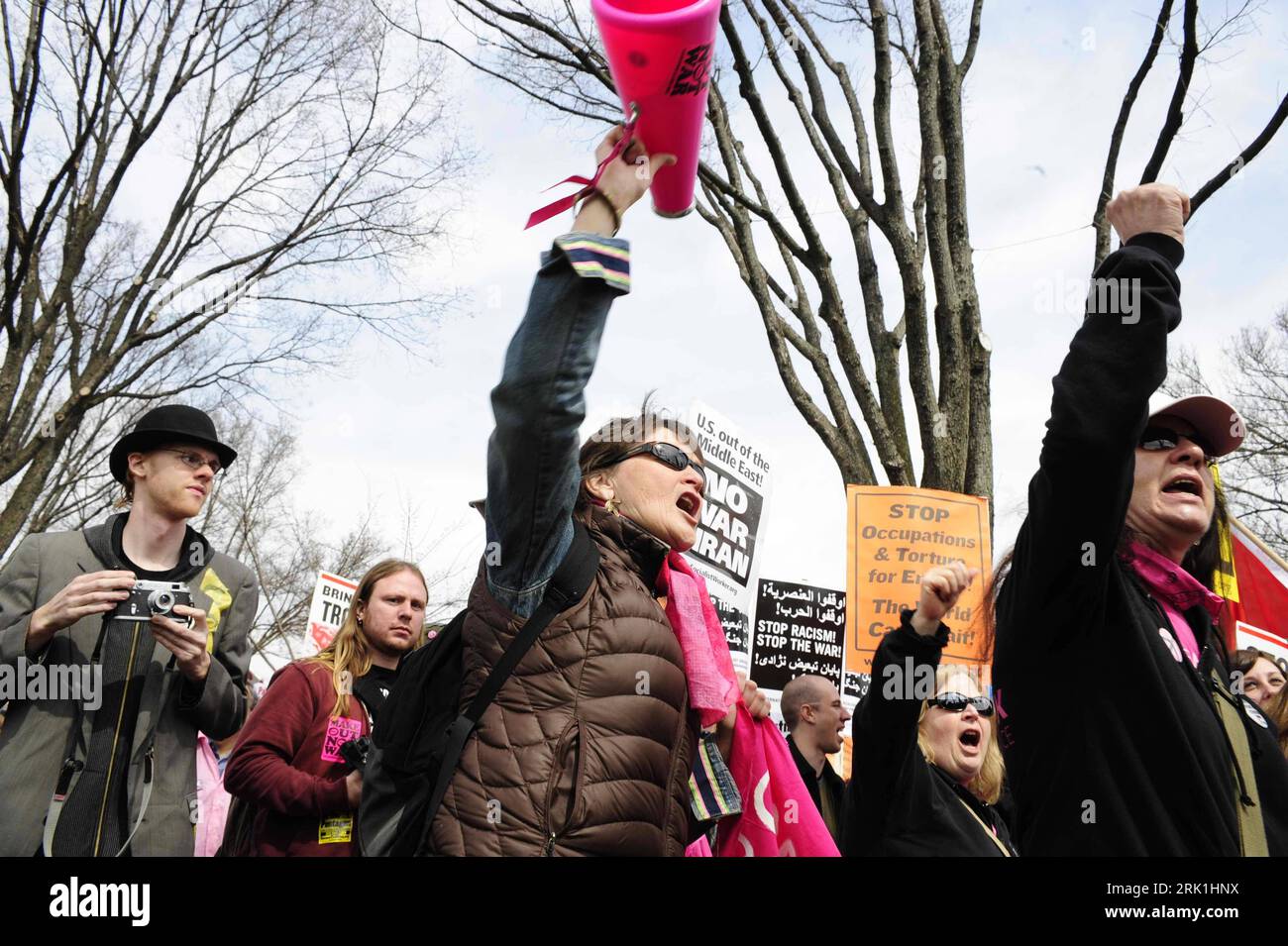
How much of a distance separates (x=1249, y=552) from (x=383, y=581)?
5.83 metres

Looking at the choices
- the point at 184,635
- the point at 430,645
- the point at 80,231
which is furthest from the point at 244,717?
the point at 80,231

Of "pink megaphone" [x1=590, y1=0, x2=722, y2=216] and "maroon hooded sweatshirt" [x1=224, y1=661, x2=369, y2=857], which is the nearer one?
"pink megaphone" [x1=590, y1=0, x2=722, y2=216]

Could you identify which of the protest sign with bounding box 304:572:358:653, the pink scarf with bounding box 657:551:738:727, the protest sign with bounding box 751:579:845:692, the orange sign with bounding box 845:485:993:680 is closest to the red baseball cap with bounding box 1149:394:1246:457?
the pink scarf with bounding box 657:551:738:727

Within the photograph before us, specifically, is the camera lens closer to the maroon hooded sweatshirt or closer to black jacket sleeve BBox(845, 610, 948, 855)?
the maroon hooded sweatshirt

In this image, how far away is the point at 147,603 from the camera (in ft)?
10.6

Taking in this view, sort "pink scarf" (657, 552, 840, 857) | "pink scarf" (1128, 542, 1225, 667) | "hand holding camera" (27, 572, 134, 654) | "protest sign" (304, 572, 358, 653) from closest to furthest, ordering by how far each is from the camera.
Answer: "pink scarf" (1128, 542, 1225, 667) < "pink scarf" (657, 552, 840, 857) < "hand holding camera" (27, 572, 134, 654) < "protest sign" (304, 572, 358, 653)

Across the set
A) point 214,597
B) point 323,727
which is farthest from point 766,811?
point 214,597

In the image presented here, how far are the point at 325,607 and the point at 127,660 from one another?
24.3 feet

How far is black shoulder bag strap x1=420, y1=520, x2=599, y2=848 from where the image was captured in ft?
6.48

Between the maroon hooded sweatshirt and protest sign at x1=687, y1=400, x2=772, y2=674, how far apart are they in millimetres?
3517

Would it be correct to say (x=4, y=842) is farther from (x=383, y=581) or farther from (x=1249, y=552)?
(x=1249, y=552)

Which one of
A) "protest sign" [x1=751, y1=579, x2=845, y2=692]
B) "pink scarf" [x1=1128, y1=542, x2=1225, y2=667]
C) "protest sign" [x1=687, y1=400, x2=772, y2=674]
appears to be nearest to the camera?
"pink scarf" [x1=1128, y1=542, x2=1225, y2=667]
